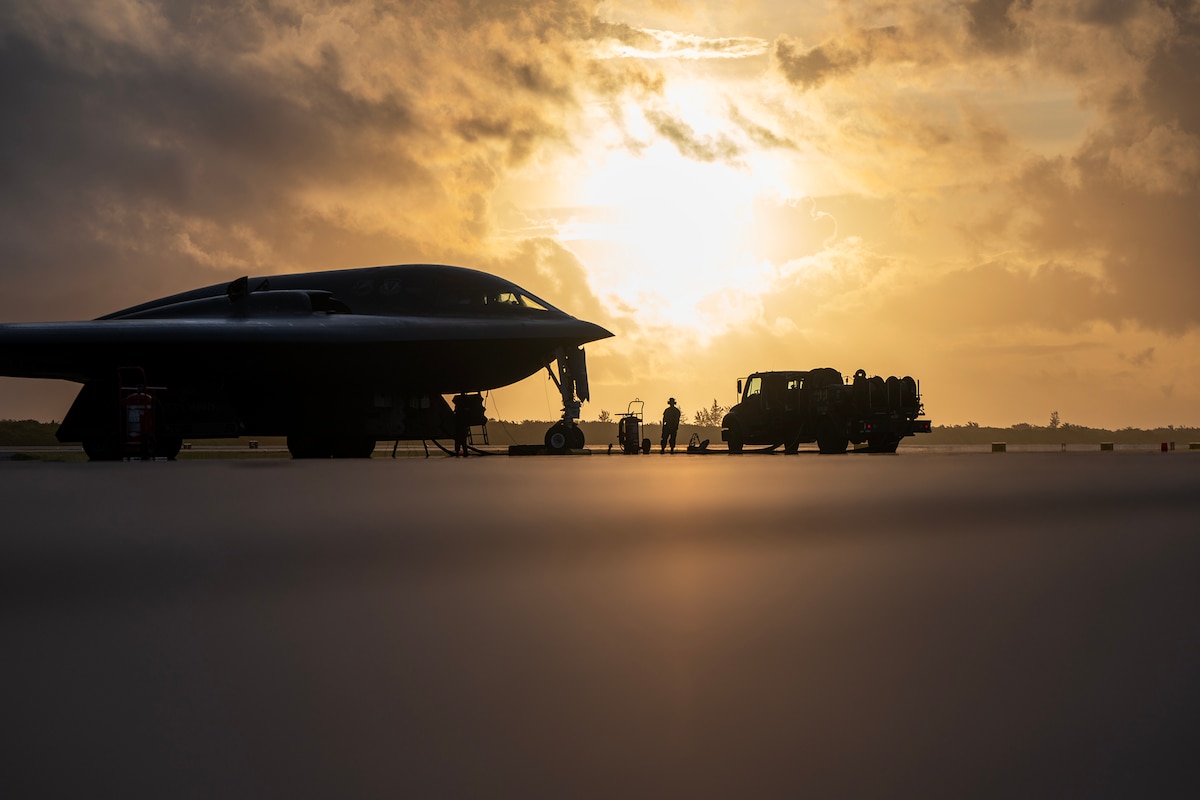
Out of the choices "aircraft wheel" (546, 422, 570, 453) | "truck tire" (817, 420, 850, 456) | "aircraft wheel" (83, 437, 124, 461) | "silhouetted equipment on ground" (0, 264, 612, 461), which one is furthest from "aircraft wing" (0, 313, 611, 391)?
"truck tire" (817, 420, 850, 456)

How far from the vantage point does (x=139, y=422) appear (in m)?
26.0

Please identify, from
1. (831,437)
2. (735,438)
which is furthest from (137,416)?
(831,437)

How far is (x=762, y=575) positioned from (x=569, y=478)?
431 inches

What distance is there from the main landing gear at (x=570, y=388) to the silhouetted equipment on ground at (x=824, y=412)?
25.4 feet

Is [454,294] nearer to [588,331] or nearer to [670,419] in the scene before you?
[588,331]

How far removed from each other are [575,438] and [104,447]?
10667mm

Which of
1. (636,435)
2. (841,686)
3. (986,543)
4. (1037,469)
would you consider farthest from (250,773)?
(636,435)

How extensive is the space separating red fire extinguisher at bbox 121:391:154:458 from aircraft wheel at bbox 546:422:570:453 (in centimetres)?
930

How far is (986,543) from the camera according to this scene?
8992 millimetres

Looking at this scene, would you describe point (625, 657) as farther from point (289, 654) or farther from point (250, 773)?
point (250, 773)

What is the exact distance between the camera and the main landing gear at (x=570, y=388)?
28828 mm

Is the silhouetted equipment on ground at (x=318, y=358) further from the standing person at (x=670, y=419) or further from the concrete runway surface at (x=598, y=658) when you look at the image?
the concrete runway surface at (x=598, y=658)

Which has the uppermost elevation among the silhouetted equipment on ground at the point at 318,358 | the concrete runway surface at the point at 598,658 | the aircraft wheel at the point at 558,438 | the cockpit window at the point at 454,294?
the cockpit window at the point at 454,294

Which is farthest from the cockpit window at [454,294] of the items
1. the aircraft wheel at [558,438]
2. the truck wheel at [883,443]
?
the truck wheel at [883,443]
